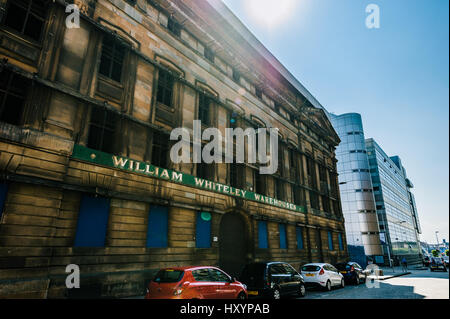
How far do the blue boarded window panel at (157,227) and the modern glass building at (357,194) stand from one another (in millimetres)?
41756

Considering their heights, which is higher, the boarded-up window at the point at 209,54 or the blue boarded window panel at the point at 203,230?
the boarded-up window at the point at 209,54

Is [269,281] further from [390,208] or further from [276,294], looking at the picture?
[390,208]

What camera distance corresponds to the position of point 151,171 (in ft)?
42.2

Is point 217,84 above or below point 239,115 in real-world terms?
above

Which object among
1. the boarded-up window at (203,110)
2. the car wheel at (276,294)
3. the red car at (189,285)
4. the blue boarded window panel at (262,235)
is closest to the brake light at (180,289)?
the red car at (189,285)

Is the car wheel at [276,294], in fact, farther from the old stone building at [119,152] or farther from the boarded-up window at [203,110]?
the boarded-up window at [203,110]

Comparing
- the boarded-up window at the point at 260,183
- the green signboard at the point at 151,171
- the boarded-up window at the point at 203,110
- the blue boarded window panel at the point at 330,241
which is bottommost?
the blue boarded window panel at the point at 330,241

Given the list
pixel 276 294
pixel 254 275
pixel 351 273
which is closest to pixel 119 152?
pixel 254 275

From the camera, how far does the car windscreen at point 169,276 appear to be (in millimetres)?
7624

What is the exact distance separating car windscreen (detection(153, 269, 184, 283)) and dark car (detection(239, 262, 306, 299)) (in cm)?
439

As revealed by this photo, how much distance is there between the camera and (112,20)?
1327cm
